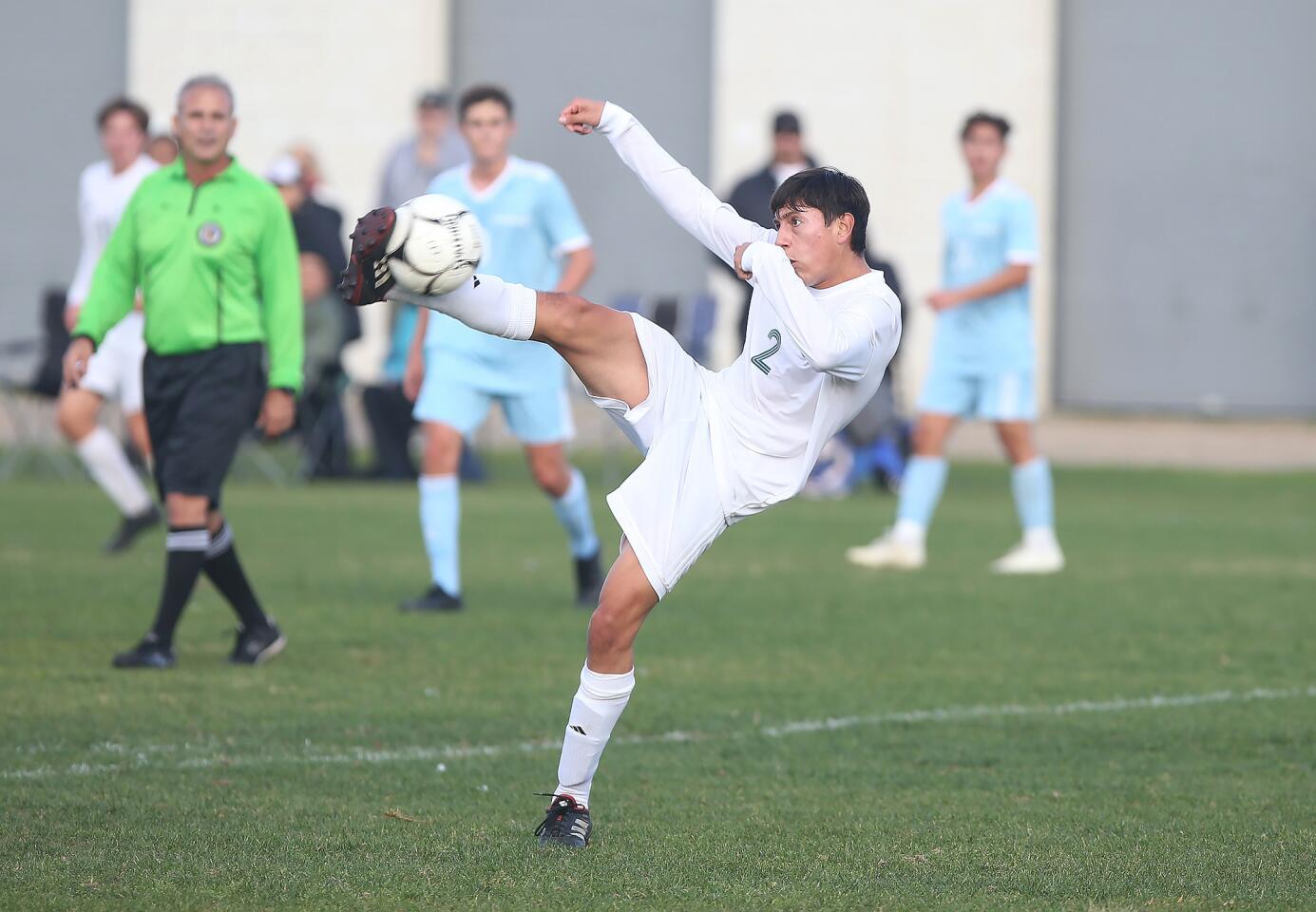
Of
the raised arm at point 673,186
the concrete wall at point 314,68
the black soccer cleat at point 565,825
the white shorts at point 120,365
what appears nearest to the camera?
the black soccer cleat at point 565,825

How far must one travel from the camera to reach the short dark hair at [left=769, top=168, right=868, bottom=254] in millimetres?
5172

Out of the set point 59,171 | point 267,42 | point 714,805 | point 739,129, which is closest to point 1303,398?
point 739,129

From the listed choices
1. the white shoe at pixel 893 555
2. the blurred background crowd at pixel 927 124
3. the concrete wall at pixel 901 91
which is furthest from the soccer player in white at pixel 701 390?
the concrete wall at pixel 901 91

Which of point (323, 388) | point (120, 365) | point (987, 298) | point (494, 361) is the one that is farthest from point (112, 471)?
point (987, 298)

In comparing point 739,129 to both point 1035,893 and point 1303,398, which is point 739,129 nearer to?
point 1303,398

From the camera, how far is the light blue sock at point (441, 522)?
9398mm

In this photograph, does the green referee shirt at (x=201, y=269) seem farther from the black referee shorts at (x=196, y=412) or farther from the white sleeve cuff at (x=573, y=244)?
the white sleeve cuff at (x=573, y=244)

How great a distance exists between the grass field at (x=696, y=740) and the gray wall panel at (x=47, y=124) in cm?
1425

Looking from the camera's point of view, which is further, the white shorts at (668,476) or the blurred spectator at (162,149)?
the blurred spectator at (162,149)

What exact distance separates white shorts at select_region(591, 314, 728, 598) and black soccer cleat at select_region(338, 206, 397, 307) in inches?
29.6

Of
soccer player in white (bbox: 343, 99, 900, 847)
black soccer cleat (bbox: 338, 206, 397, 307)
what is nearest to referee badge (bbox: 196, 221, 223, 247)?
soccer player in white (bbox: 343, 99, 900, 847)

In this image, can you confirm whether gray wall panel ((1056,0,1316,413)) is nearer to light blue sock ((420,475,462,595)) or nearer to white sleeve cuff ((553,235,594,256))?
white sleeve cuff ((553,235,594,256))

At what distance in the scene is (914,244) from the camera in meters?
23.0

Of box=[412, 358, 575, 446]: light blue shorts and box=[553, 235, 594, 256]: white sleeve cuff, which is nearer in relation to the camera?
box=[412, 358, 575, 446]: light blue shorts
